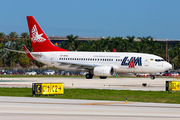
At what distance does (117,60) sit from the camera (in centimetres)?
5859

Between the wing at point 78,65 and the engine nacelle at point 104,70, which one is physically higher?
the wing at point 78,65

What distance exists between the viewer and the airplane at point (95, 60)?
188ft

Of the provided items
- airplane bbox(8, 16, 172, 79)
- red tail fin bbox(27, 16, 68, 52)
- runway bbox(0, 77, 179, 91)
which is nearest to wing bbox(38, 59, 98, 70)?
airplane bbox(8, 16, 172, 79)

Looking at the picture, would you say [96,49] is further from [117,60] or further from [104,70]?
[104,70]

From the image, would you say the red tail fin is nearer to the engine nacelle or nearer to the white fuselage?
the white fuselage

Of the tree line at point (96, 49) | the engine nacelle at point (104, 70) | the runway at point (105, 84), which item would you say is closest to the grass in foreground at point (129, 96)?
the runway at point (105, 84)

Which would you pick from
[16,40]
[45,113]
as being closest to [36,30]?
[45,113]

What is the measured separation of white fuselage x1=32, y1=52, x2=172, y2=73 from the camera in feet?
188

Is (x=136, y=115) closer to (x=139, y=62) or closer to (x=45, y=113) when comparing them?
(x=45, y=113)

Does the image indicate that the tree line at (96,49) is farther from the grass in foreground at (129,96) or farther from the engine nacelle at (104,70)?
the grass in foreground at (129,96)

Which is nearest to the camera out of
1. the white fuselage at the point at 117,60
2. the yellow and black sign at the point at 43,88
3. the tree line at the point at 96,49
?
the yellow and black sign at the point at 43,88

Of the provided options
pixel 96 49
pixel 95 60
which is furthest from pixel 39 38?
pixel 96 49

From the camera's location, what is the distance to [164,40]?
191750mm

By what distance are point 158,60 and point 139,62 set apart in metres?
3.24
